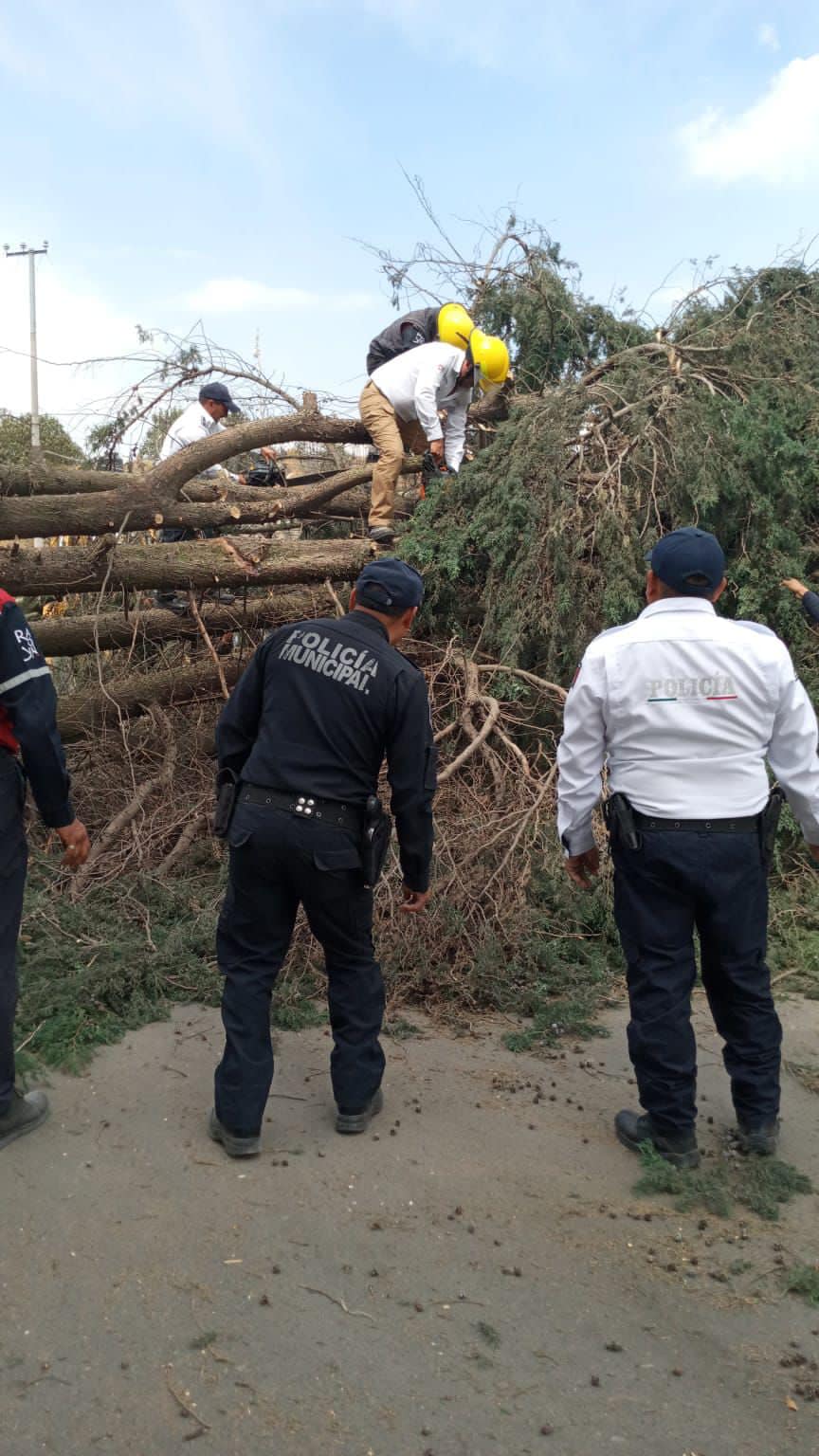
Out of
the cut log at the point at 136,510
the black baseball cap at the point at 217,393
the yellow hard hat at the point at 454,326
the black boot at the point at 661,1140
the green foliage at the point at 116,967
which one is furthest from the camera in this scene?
the black baseball cap at the point at 217,393

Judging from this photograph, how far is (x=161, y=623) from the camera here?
6.96 m

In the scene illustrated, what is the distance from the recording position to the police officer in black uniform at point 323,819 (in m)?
3.58

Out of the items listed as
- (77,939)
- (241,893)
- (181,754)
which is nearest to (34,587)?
(181,754)

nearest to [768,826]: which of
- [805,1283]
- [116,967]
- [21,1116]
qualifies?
[805,1283]

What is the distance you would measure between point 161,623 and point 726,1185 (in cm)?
485

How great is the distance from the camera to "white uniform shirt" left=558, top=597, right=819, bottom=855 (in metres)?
3.46

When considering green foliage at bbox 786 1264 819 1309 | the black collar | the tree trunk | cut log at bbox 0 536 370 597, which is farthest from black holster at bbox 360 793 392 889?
the tree trunk

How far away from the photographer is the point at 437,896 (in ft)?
16.7

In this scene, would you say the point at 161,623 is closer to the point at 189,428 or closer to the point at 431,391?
the point at 189,428

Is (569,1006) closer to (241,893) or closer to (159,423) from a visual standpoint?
(241,893)

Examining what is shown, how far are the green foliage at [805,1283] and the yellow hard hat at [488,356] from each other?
20.3 ft

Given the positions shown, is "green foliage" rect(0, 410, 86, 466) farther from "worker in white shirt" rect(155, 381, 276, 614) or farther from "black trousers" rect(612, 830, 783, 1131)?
"black trousers" rect(612, 830, 783, 1131)

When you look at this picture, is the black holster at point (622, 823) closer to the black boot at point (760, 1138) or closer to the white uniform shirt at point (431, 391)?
the black boot at point (760, 1138)

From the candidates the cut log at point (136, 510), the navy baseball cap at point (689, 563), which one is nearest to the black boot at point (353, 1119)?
the navy baseball cap at point (689, 563)
